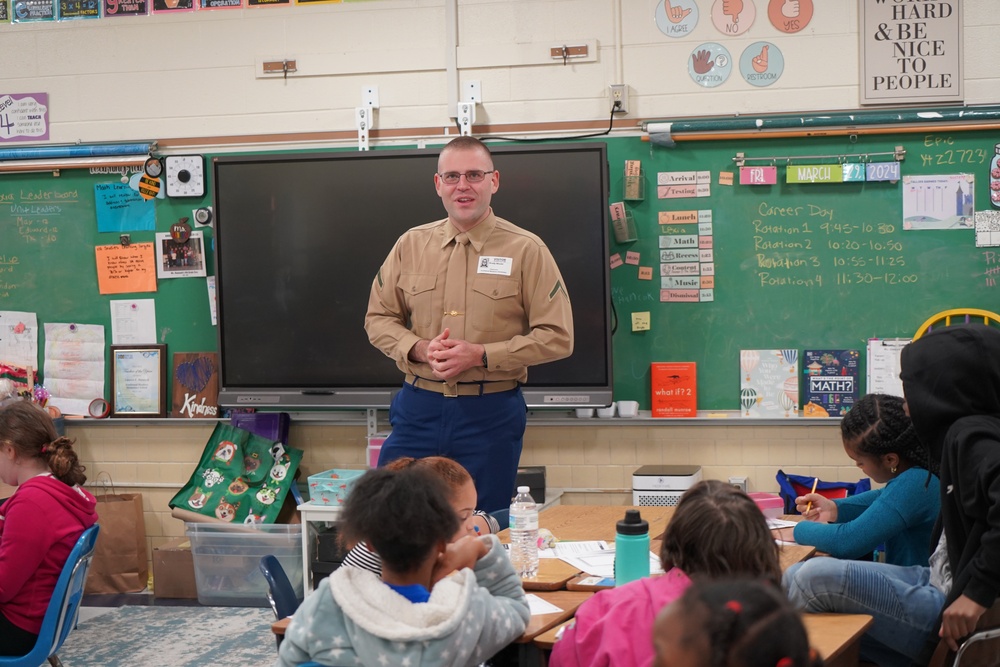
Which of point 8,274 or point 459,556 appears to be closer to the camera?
point 459,556

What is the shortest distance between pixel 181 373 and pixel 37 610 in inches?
92.6

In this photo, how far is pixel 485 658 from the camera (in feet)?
6.89

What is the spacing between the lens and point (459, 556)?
2158 millimetres

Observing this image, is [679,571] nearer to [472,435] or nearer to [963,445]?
[963,445]

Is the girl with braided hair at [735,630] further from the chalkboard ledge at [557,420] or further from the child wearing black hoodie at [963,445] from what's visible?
the chalkboard ledge at [557,420]

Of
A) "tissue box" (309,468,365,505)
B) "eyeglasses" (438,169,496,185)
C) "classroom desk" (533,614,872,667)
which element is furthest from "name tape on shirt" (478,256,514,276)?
"tissue box" (309,468,365,505)

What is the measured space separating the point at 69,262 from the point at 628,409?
297 cm

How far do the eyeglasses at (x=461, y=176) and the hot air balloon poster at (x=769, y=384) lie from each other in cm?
194

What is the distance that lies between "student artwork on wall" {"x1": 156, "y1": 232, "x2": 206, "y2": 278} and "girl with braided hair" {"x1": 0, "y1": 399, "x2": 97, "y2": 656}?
6.58 ft

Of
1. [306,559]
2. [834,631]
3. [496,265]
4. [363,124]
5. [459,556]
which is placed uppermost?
[363,124]

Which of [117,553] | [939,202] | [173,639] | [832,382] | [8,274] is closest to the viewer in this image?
[173,639]

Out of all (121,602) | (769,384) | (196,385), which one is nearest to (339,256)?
(196,385)

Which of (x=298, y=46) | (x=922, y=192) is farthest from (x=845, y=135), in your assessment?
(x=298, y=46)

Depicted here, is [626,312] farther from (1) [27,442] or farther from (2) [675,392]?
(1) [27,442]
